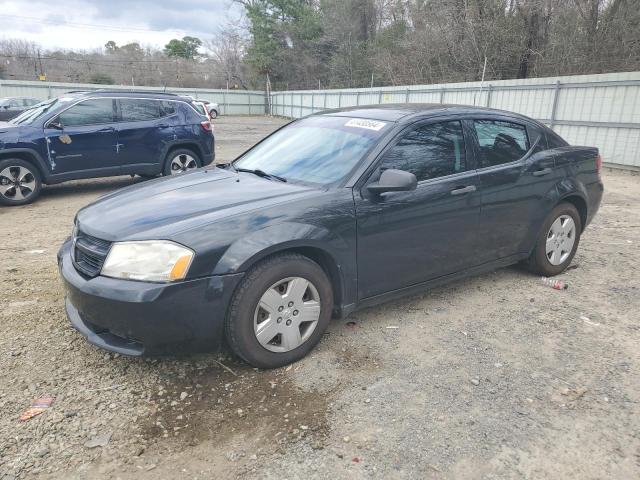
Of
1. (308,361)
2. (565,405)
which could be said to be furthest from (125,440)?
(565,405)

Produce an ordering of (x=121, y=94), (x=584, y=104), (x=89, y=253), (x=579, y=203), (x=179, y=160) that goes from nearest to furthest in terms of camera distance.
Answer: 1. (x=89, y=253)
2. (x=579, y=203)
3. (x=121, y=94)
4. (x=179, y=160)
5. (x=584, y=104)

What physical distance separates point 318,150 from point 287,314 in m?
1.38

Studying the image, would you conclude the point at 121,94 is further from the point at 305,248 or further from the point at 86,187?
the point at 305,248

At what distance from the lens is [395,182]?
321cm

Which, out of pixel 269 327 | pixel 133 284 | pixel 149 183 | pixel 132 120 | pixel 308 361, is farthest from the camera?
pixel 132 120

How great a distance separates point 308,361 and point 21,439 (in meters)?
1.64

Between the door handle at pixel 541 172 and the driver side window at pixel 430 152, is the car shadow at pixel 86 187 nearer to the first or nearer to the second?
the driver side window at pixel 430 152

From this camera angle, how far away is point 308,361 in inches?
127

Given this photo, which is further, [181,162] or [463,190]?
[181,162]

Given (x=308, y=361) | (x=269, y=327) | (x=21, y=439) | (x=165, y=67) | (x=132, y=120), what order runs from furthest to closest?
(x=165, y=67), (x=132, y=120), (x=308, y=361), (x=269, y=327), (x=21, y=439)

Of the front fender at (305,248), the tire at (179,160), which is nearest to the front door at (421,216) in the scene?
the front fender at (305,248)

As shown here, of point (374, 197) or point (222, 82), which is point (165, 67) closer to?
point (222, 82)

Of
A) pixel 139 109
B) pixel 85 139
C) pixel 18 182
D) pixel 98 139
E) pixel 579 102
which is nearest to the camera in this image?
pixel 18 182

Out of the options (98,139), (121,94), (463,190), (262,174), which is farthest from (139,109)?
(463,190)
